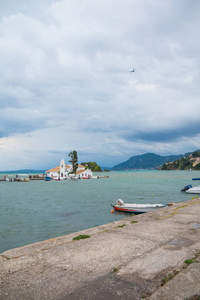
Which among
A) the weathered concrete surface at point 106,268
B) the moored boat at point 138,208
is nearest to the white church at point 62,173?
the moored boat at point 138,208

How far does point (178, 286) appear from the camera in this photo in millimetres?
4496

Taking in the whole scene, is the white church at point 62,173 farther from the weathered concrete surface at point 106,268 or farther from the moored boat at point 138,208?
the weathered concrete surface at point 106,268

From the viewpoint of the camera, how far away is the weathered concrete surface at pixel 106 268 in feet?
14.5

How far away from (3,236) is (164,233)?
13.3 m

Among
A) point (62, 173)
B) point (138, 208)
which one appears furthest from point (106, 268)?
point (62, 173)

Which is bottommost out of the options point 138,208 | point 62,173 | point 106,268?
point 138,208

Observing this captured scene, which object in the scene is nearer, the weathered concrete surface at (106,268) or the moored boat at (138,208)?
the weathered concrete surface at (106,268)

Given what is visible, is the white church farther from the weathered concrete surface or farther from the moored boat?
the weathered concrete surface

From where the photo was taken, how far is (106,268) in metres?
5.48

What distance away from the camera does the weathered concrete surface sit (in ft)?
14.5

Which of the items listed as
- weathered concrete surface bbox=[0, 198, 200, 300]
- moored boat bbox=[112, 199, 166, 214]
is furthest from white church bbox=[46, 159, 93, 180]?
weathered concrete surface bbox=[0, 198, 200, 300]

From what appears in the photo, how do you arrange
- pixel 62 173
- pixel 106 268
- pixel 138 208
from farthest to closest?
1. pixel 62 173
2. pixel 138 208
3. pixel 106 268

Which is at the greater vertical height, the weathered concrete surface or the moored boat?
the weathered concrete surface

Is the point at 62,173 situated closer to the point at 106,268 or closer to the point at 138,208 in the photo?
the point at 138,208
